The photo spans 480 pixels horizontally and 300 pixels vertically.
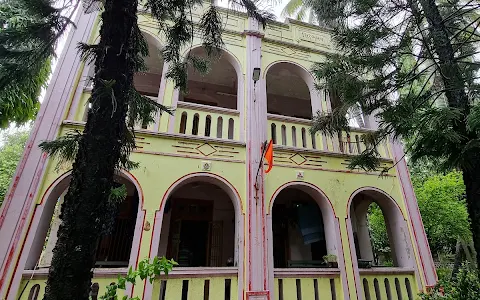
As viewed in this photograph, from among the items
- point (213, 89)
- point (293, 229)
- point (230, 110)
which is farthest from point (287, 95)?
point (293, 229)

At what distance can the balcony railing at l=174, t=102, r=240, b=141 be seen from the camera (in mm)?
5949

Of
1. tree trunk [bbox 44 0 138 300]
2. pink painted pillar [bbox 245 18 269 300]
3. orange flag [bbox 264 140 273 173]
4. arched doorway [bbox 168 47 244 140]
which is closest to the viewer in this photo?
tree trunk [bbox 44 0 138 300]

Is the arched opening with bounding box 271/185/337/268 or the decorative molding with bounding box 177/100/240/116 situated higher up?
the decorative molding with bounding box 177/100/240/116

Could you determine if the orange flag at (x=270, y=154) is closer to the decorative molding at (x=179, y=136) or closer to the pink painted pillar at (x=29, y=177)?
the decorative molding at (x=179, y=136)

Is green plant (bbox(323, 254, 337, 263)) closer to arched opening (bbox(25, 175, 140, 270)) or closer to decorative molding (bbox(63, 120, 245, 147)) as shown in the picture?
decorative molding (bbox(63, 120, 245, 147))

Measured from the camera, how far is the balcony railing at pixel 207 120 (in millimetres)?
5949

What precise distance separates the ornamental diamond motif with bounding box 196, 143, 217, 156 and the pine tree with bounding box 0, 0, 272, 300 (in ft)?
7.55

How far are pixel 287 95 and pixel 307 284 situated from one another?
6456 mm

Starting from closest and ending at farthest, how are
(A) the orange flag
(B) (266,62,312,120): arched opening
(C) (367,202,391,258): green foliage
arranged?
(A) the orange flag, (B) (266,62,312,120): arched opening, (C) (367,202,391,258): green foliage

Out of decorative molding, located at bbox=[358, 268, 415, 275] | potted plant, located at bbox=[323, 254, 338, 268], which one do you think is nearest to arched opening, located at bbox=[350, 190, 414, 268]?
decorative molding, located at bbox=[358, 268, 415, 275]

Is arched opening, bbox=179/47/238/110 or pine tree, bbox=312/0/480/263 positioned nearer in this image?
pine tree, bbox=312/0/480/263

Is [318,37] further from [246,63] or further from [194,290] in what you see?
[194,290]

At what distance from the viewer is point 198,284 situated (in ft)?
15.7

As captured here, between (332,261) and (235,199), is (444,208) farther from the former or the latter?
(235,199)
